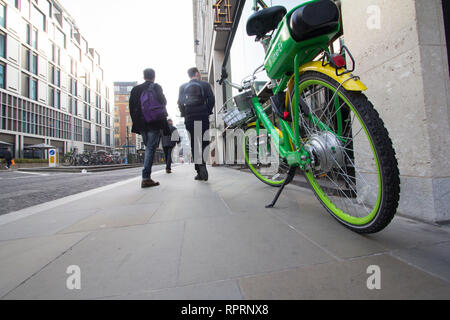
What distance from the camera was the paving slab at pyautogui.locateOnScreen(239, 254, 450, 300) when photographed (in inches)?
24.6

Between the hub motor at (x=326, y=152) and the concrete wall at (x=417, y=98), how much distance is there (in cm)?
41

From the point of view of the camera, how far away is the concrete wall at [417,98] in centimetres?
116

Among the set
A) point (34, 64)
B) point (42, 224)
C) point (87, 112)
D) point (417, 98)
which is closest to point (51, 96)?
point (34, 64)

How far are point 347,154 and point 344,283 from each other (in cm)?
74

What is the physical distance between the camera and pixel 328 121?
135cm

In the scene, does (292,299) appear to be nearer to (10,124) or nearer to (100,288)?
(100,288)

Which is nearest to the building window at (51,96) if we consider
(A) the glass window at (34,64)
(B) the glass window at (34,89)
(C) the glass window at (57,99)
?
(C) the glass window at (57,99)

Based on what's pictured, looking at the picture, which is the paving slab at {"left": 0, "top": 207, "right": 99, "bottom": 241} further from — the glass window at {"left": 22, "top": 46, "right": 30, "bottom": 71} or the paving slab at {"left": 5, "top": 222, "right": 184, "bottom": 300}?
the glass window at {"left": 22, "top": 46, "right": 30, "bottom": 71}

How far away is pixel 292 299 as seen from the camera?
62 centimetres

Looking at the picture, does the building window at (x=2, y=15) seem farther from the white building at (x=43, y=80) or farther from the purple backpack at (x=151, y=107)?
the purple backpack at (x=151, y=107)

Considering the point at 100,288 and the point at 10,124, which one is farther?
the point at 10,124
